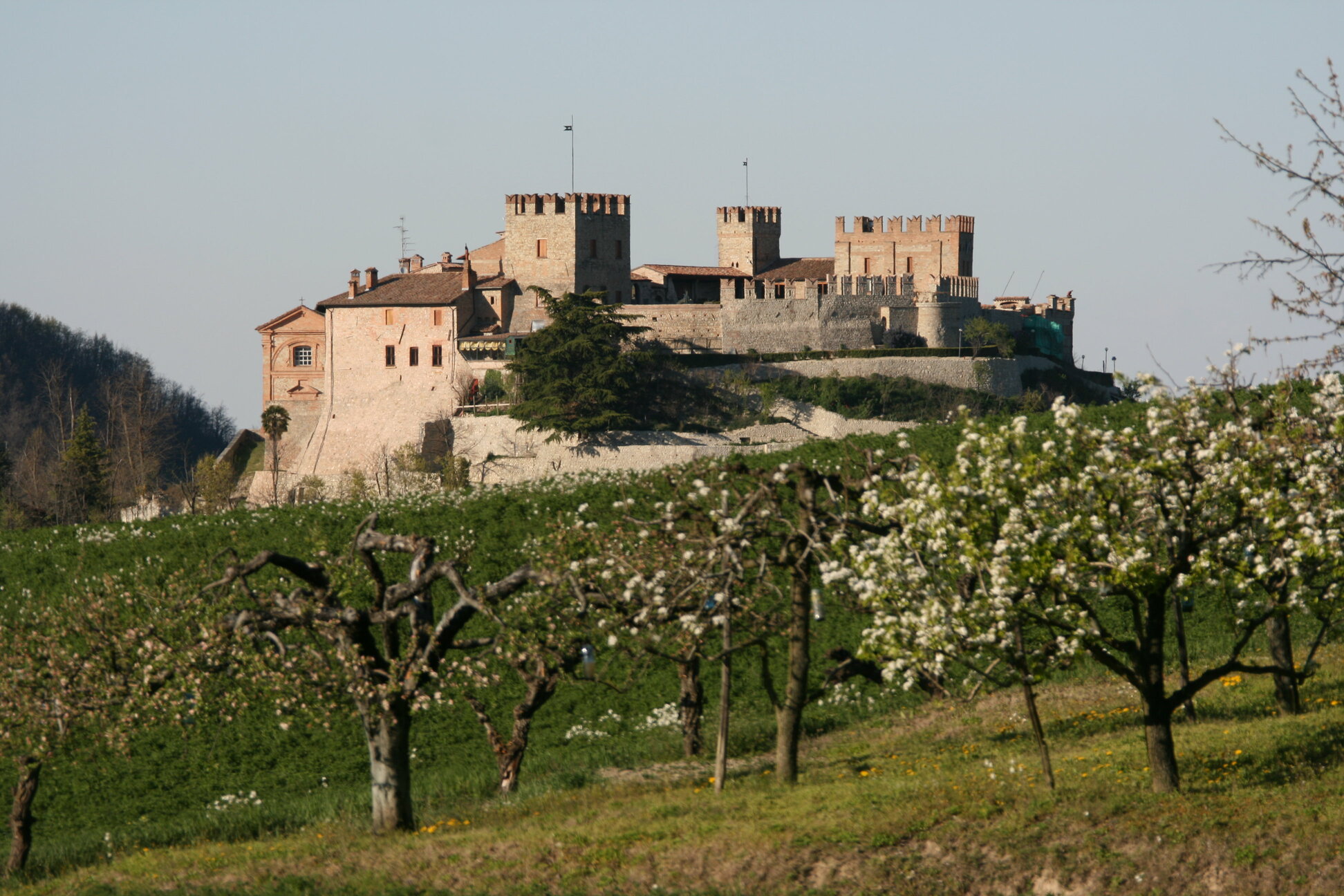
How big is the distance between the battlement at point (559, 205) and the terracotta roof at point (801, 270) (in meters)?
8.71

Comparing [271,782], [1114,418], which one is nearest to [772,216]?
[1114,418]

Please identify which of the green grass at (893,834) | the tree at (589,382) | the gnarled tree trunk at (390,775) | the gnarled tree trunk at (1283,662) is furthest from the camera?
the tree at (589,382)

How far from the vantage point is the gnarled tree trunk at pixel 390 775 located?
16.9 meters

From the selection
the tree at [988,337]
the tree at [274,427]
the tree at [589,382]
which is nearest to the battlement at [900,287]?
the tree at [988,337]

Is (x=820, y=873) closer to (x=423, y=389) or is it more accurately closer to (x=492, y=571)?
(x=492, y=571)

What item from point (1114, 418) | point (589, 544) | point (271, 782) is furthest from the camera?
point (1114, 418)

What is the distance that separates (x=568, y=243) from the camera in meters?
76.9

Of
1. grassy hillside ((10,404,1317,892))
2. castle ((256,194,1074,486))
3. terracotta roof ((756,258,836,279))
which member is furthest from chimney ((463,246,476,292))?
grassy hillside ((10,404,1317,892))

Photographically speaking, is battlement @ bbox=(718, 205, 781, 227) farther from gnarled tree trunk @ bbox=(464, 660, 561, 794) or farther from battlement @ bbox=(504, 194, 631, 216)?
gnarled tree trunk @ bbox=(464, 660, 561, 794)

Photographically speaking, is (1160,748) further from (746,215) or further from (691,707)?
(746,215)

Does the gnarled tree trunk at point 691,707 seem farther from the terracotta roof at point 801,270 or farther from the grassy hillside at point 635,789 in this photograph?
the terracotta roof at point 801,270

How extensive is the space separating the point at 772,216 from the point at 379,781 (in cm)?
7112

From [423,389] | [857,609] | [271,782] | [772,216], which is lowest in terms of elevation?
[271,782]

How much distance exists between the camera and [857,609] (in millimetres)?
15453
